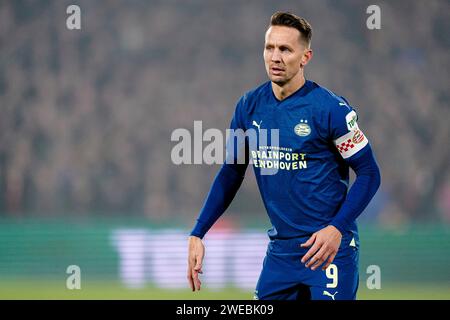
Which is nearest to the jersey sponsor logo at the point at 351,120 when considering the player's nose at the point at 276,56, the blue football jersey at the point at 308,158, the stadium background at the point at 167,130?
the blue football jersey at the point at 308,158

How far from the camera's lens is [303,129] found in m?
5.01

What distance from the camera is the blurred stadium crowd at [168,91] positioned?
13.2 metres

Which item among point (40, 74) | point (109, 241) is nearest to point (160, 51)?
point (40, 74)

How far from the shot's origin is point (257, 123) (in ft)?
17.0

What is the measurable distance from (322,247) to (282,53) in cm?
119

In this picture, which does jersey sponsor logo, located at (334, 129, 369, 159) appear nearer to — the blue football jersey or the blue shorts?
the blue football jersey

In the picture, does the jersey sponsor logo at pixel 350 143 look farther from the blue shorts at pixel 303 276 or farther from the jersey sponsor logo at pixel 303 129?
the blue shorts at pixel 303 276

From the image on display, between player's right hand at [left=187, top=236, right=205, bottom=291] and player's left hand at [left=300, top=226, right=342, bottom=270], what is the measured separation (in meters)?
0.69

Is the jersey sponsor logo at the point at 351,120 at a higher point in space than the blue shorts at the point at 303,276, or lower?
higher

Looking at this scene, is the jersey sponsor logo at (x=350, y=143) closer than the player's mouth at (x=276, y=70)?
Yes

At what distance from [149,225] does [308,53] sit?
6.94 metres

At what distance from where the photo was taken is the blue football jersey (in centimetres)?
495

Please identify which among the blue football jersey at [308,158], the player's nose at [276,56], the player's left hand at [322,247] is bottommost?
the player's left hand at [322,247]

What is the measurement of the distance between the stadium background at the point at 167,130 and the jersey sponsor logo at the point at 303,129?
21.2 feet
